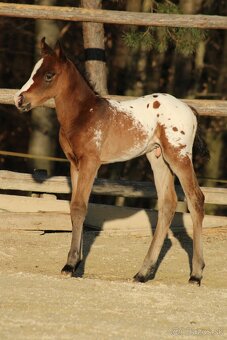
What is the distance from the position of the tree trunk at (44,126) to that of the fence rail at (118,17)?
3.73 metres

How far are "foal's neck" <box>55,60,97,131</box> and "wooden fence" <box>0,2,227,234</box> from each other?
1.64 m

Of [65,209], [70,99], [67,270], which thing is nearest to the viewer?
[67,270]

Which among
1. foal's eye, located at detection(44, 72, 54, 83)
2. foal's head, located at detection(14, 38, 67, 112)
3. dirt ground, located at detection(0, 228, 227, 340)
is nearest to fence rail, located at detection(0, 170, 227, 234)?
dirt ground, located at detection(0, 228, 227, 340)

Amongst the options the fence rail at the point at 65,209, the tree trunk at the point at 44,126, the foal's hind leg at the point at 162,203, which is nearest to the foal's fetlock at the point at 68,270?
the foal's hind leg at the point at 162,203

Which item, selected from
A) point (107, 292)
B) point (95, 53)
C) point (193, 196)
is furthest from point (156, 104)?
point (95, 53)

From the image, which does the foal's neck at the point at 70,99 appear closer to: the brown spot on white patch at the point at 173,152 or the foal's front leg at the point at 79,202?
the foal's front leg at the point at 79,202

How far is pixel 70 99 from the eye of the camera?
28.2 feet

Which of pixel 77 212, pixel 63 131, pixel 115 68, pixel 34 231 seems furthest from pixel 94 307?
pixel 115 68

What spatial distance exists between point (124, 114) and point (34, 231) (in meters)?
2.09

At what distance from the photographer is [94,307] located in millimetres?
6941

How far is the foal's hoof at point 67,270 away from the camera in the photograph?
8.24m

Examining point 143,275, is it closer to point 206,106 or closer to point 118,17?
point 206,106

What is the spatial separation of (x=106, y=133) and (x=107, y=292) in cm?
164

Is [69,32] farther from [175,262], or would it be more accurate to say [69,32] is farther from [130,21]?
[175,262]
